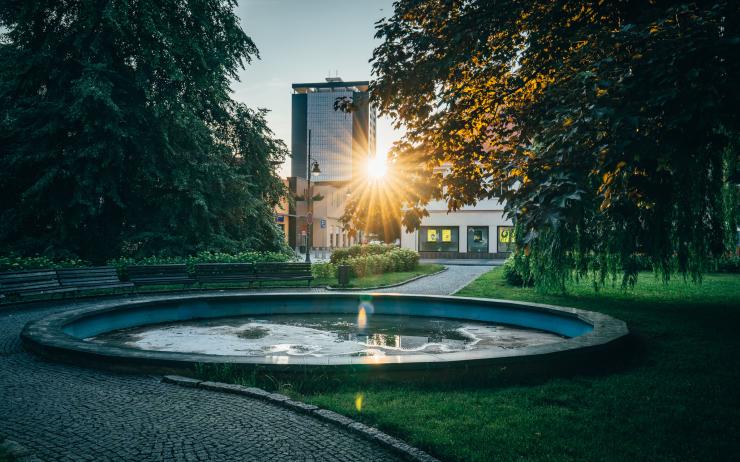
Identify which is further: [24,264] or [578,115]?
[24,264]

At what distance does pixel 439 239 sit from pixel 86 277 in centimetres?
3254

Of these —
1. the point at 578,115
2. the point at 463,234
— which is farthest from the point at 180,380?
the point at 463,234

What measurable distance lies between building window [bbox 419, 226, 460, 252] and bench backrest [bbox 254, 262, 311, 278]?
2628cm

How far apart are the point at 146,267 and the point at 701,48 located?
1467 cm

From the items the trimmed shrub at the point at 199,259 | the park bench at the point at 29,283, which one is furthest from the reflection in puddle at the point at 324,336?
the trimmed shrub at the point at 199,259

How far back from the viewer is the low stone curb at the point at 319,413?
3.70 metres

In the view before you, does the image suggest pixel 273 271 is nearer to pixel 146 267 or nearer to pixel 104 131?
pixel 146 267

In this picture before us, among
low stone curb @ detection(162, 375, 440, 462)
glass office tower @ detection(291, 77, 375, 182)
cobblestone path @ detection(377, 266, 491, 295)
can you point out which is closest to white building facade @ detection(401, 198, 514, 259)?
cobblestone path @ detection(377, 266, 491, 295)

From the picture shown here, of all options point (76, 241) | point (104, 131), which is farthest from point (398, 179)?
point (76, 241)

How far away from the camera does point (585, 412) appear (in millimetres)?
4520

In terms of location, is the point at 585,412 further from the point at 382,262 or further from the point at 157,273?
the point at 382,262

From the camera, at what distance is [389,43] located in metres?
8.87

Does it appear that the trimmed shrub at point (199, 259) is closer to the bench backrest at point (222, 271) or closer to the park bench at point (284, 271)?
the bench backrest at point (222, 271)

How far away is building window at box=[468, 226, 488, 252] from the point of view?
41.9 metres
